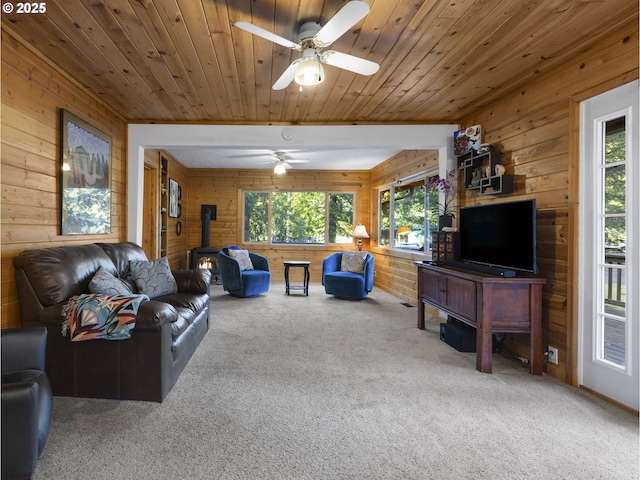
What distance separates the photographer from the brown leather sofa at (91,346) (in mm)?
2111

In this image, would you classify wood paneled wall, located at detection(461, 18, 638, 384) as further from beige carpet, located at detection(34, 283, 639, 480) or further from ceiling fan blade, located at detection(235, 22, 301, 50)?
ceiling fan blade, located at detection(235, 22, 301, 50)

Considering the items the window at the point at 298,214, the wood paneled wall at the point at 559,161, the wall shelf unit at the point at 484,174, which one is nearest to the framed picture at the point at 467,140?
the wall shelf unit at the point at 484,174

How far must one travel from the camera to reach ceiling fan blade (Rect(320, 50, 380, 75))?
2.21m

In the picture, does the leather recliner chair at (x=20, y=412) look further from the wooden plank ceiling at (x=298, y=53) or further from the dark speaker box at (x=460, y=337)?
the dark speaker box at (x=460, y=337)

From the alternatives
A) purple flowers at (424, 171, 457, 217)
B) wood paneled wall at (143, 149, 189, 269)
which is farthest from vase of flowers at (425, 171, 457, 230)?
wood paneled wall at (143, 149, 189, 269)

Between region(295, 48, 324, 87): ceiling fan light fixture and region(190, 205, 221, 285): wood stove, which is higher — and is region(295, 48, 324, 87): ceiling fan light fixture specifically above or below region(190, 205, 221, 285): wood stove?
above

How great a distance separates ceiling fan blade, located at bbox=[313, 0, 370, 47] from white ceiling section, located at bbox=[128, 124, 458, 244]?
2066 millimetres

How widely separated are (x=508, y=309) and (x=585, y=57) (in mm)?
1946

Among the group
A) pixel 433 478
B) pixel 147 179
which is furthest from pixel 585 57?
pixel 147 179

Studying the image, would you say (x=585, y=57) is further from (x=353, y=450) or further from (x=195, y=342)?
(x=195, y=342)

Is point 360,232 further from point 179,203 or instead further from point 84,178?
point 84,178

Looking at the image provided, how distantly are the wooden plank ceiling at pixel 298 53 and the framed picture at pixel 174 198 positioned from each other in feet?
8.28

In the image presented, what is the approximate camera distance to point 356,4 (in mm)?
1641

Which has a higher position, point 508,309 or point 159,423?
point 508,309
